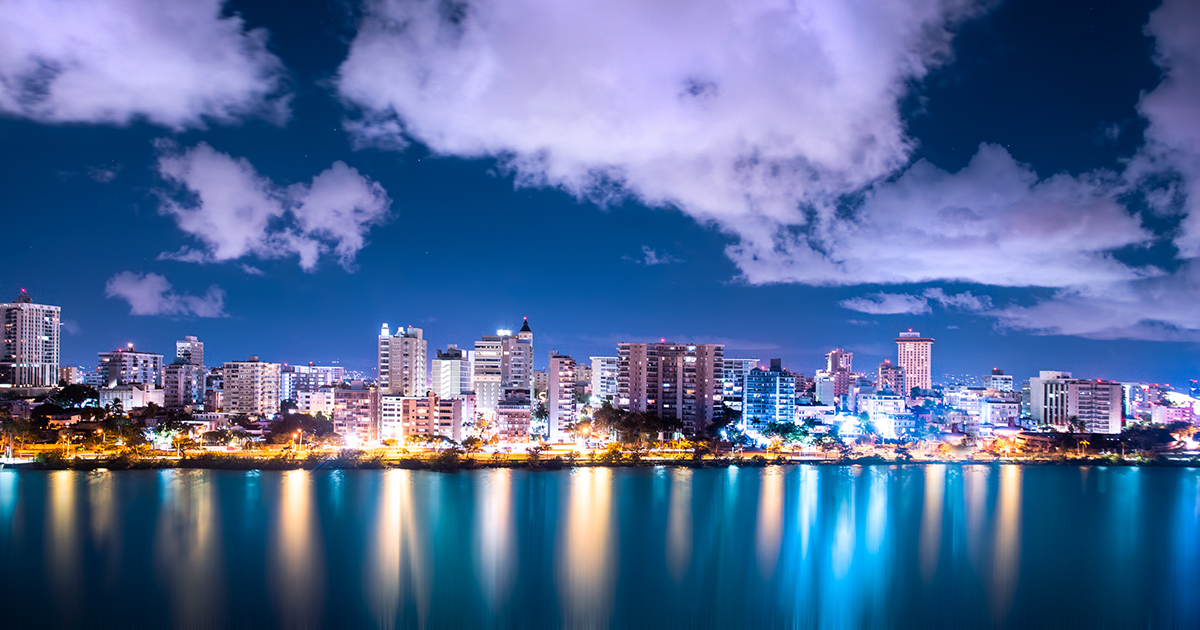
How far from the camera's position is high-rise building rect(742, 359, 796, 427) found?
24.3 metres

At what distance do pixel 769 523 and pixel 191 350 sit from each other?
3232cm

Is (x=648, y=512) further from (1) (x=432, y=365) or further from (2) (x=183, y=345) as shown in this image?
(2) (x=183, y=345)

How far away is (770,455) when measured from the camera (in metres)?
18.0

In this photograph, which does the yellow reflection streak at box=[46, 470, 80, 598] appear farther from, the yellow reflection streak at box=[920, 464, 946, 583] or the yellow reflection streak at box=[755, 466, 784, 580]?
the yellow reflection streak at box=[920, 464, 946, 583]

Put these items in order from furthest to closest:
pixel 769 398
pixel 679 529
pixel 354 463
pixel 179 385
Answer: pixel 179 385 < pixel 769 398 < pixel 354 463 < pixel 679 529

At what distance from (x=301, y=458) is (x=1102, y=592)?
1450 centimetres

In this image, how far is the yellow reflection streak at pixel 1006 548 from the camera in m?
7.84

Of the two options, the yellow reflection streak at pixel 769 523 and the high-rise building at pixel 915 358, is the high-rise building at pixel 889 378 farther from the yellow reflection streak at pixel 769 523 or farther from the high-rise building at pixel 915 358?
the yellow reflection streak at pixel 769 523

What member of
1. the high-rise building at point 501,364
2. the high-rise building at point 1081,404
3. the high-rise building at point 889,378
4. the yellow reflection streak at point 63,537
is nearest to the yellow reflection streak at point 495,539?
the yellow reflection streak at point 63,537

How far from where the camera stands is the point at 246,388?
2511cm

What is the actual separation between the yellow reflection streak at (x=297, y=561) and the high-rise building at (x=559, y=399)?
26.2 ft

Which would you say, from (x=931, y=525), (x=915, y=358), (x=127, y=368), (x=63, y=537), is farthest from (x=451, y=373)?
(x=915, y=358)

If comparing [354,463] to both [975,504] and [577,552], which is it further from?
[975,504]

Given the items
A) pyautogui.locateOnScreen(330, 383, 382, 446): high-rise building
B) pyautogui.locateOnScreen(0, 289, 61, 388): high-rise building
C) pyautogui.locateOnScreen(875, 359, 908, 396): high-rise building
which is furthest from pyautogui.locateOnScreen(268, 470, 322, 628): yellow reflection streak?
pyautogui.locateOnScreen(875, 359, 908, 396): high-rise building
